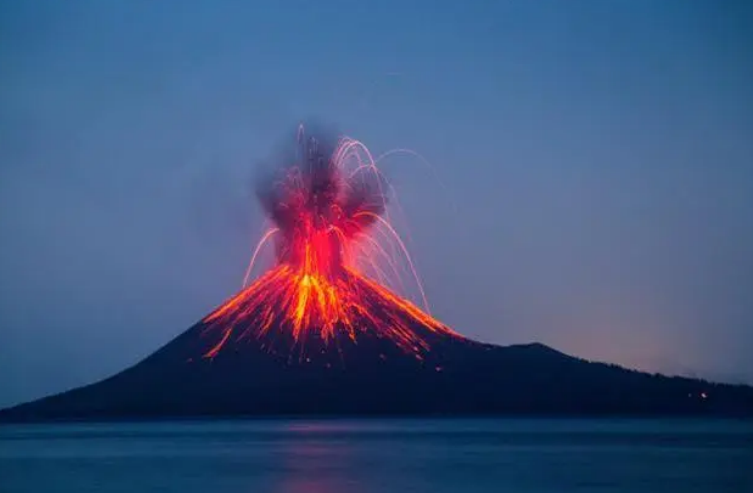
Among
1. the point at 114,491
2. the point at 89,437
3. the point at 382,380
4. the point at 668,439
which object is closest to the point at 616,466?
the point at 114,491

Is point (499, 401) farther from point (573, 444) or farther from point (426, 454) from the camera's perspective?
point (426, 454)

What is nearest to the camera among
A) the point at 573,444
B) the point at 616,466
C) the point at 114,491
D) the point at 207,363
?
the point at 114,491

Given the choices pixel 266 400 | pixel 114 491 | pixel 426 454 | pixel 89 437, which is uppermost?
pixel 266 400

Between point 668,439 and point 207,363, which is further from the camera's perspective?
point 207,363

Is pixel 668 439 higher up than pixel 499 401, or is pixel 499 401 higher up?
pixel 499 401

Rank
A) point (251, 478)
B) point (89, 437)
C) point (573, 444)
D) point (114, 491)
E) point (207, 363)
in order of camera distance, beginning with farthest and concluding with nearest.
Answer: point (207, 363) < point (89, 437) < point (573, 444) < point (251, 478) < point (114, 491)

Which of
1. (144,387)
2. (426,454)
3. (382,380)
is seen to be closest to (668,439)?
(426,454)
